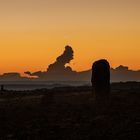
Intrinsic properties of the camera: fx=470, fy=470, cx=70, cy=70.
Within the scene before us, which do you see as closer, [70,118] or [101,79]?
[70,118]

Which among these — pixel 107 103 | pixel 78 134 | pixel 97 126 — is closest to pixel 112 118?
pixel 97 126

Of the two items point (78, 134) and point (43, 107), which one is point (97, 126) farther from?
point (43, 107)

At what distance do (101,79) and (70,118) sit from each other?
909 cm

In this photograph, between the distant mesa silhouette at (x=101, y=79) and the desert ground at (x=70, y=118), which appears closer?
the desert ground at (x=70, y=118)

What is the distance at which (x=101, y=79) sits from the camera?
135 feet

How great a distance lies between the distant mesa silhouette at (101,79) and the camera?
40.6 m

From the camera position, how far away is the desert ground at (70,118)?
27.0 m

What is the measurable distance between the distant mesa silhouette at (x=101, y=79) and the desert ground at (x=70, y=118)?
86cm

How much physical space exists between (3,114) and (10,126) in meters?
5.98

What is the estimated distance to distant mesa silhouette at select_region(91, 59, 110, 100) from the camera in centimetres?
4059

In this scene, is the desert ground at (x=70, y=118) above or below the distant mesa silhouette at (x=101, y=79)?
below

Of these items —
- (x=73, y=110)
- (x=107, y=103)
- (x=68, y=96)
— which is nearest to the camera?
(x=73, y=110)

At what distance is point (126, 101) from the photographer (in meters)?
40.2

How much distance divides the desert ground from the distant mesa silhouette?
0.86m
